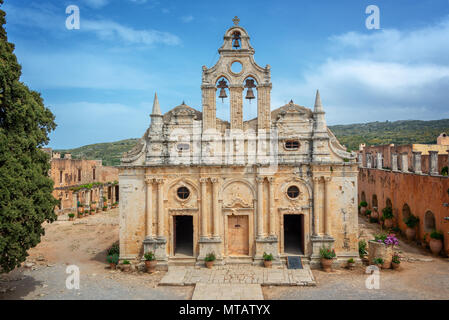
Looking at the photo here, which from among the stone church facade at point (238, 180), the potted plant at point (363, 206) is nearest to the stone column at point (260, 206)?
the stone church facade at point (238, 180)

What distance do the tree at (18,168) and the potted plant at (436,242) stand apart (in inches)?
796

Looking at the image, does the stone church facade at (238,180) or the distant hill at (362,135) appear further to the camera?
the distant hill at (362,135)

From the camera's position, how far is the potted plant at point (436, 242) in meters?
Result: 19.0

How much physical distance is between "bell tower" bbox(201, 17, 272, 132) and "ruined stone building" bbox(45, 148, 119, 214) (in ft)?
72.3

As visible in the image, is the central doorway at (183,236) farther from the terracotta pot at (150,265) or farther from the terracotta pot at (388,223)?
the terracotta pot at (388,223)

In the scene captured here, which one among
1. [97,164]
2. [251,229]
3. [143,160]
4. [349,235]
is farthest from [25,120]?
[97,164]

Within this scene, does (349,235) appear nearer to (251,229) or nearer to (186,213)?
(251,229)

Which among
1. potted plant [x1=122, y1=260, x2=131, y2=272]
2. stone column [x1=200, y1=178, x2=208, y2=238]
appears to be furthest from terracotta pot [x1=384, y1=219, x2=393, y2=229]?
potted plant [x1=122, y1=260, x2=131, y2=272]

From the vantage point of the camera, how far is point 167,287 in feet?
50.1

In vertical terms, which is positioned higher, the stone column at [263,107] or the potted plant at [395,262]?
the stone column at [263,107]

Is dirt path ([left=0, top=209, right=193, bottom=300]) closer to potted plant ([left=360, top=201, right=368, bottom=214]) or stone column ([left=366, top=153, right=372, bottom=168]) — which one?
potted plant ([left=360, top=201, right=368, bottom=214])

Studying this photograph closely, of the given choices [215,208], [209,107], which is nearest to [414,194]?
[215,208]

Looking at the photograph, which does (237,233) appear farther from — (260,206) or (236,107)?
(236,107)

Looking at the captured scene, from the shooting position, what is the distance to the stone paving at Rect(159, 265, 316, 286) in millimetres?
15391
